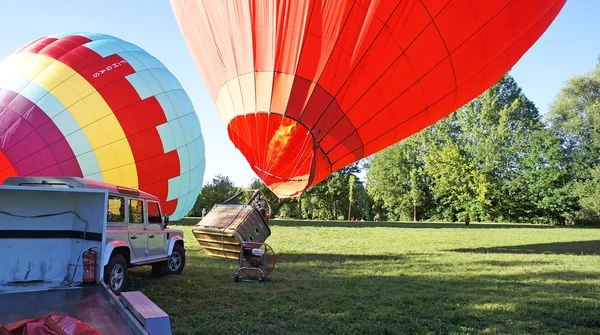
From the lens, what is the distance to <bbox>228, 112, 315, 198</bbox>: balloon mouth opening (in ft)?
23.5

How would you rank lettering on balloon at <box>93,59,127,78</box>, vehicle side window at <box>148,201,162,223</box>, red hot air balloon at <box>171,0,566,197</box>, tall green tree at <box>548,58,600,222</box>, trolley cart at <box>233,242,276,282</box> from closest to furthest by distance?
red hot air balloon at <box>171,0,566,197</box>, trolley cart at <box>233,242,276,282</box>, vehicle side window at <box>148,201,162,223</box>, lettering on balloon at <box>93,59,127,78</box>, tall green tree at <box>548,58,600,222</box>

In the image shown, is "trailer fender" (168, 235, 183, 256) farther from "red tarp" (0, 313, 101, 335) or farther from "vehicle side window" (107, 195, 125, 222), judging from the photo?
"red tarp" (0, 313, 101, 335)

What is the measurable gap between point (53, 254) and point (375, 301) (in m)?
3.79

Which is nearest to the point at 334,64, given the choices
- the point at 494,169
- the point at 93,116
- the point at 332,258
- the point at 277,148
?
the point at 277,148

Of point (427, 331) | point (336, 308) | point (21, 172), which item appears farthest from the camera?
point (21, 172)

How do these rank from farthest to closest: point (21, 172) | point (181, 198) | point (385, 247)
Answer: point (385, 247) < point (181, 198) < point (21, 172)

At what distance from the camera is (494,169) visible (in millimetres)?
47000

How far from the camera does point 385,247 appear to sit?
42.0 ft

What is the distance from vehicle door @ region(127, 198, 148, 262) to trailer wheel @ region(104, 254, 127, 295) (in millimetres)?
473

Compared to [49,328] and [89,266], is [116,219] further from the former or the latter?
[49,328]

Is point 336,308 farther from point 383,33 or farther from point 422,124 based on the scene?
point 422,124

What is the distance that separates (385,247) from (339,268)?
4.76m

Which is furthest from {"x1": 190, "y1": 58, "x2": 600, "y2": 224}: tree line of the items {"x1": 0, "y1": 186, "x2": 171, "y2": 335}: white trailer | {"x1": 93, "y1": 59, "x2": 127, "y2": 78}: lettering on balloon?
{"x1": 0, "y1": 186, "x2": 171, "y2": 335}: white trailer

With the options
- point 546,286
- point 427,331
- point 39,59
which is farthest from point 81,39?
point 546,286
